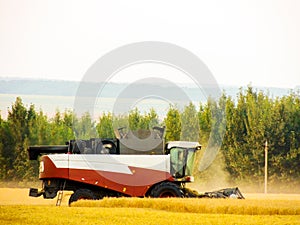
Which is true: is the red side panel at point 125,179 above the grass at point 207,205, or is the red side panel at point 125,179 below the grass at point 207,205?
above

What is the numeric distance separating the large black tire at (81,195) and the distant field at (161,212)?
55 centimetres

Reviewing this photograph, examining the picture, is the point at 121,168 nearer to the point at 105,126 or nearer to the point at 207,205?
the point at 207,205

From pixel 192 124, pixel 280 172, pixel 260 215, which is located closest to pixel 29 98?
pixel 192 124

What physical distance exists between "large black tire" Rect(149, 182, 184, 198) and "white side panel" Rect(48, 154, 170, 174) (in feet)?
1.82

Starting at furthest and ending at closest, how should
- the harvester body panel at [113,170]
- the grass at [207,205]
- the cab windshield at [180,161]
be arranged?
the cab windshield at [180,161], the harvester body panel at [113,170], the grass at [207,205]

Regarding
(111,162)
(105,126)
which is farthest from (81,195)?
(105,126)

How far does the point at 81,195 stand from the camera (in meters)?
28.0

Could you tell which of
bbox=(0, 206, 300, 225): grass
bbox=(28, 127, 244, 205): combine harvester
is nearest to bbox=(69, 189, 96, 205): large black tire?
bbox=(28, 127, 244, 205): combine harvester

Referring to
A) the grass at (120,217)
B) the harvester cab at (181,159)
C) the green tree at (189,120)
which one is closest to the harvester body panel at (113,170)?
the harvester cab at (181,159)

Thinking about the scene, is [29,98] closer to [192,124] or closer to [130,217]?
[192,124]

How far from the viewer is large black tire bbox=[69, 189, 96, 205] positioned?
27953 millimetres

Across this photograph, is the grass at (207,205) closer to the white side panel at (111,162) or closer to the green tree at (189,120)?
the white side panel at (111,162)

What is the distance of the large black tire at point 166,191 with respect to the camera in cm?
2834

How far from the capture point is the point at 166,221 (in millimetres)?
22266
